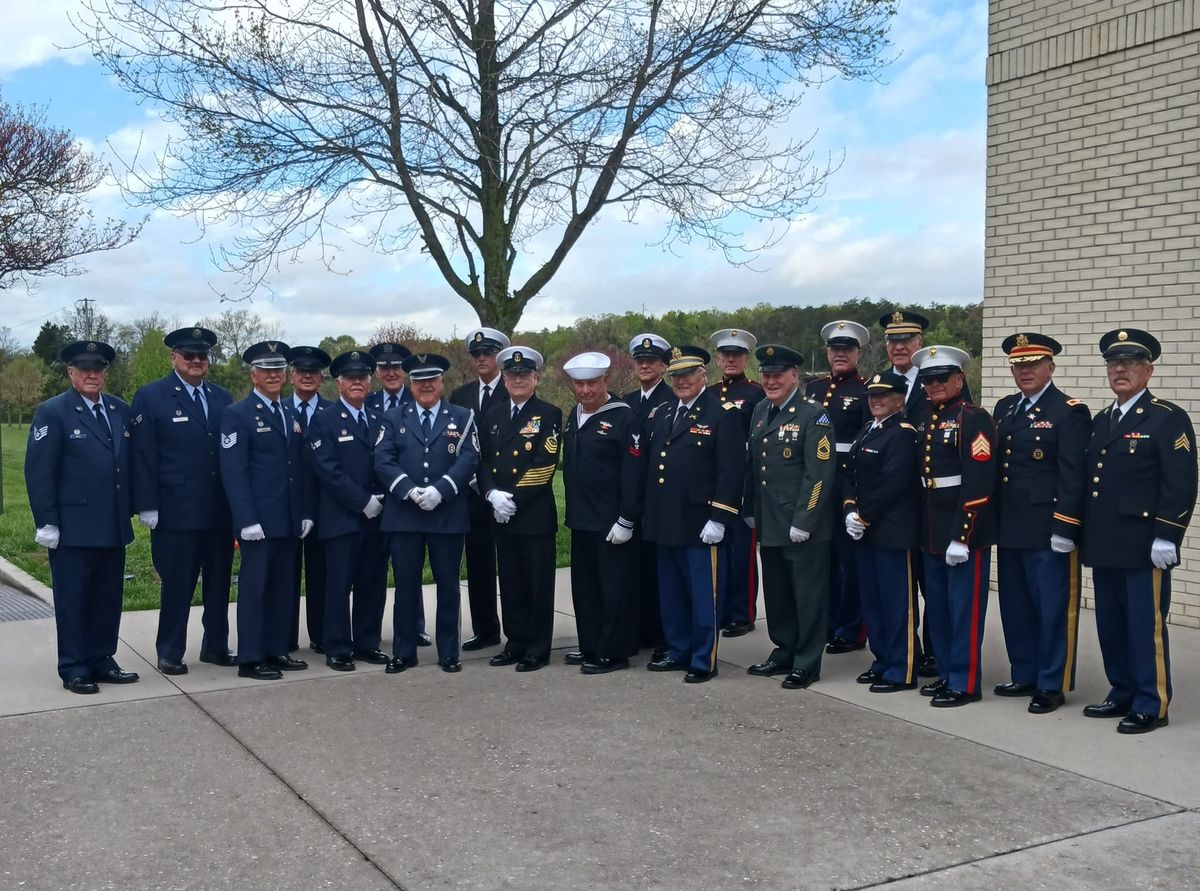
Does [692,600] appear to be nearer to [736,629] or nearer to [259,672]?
[736,629]

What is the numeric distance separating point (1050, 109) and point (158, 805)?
24.3 ft

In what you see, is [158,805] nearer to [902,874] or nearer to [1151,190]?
[902,874]

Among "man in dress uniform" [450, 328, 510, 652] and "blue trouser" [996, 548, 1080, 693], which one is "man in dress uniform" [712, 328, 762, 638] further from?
"blue trouser" [996, 548, 1080, 693]

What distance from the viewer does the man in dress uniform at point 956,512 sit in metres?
5.80

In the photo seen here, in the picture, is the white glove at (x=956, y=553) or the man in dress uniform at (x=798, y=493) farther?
the man in dress uniform at (x=798, y=493)

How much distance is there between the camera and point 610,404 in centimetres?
669

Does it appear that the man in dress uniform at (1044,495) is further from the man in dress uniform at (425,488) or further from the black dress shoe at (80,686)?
the black dress shoe at (80,686)

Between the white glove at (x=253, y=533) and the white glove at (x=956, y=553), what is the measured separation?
357 centimetres

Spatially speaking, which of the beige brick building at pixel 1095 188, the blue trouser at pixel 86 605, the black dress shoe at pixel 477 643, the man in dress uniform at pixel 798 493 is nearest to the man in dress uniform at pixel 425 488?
the black dress shoe at pixel 477 643

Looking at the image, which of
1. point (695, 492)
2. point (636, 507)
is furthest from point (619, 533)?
point (695, 492)

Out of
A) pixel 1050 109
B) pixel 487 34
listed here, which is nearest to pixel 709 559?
pixel 1050 109

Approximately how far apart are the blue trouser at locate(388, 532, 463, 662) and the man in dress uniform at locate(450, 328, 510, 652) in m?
0.62

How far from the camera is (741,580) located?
779 cm

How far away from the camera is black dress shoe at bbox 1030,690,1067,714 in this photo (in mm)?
5719
